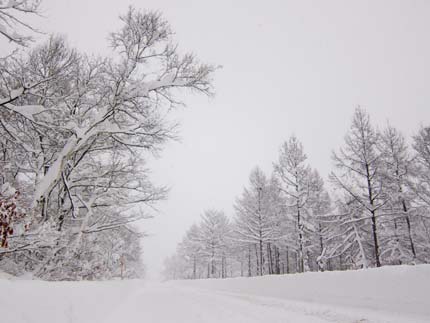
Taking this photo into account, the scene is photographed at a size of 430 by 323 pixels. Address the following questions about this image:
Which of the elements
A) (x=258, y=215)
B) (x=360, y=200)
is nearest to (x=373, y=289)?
(x=360, y=200)

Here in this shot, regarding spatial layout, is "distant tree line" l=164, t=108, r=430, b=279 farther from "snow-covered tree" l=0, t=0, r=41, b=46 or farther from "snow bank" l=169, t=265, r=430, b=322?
"snow-covered tree" l=0, t=0, r=41, b=46

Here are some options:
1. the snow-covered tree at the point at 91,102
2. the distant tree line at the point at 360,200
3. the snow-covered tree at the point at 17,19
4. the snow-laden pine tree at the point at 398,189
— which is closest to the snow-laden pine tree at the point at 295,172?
the distant tree line at the point at 360,200

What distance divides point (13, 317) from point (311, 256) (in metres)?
30.8

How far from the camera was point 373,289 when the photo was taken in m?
5.30

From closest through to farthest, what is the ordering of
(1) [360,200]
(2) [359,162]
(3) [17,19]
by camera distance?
(3) [17,19]
(1) [360,200]
(2) [359,162]

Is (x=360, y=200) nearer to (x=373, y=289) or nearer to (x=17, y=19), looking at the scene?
(x=373, y=289)

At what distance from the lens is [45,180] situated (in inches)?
259

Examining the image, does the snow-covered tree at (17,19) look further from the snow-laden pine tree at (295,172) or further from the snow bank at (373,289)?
the snow-laden pine tree at (295,172)

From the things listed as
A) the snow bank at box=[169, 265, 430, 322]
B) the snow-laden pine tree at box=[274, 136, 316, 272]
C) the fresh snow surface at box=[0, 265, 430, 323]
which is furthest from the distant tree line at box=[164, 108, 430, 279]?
the fresh snow surface at box=[0, 265, 430, 323]

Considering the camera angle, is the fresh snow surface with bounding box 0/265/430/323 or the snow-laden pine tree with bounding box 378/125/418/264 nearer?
the fresh snow surface with bounding box 0/265/430/323

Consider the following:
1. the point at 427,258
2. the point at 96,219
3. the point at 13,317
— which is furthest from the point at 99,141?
the point at 427,258

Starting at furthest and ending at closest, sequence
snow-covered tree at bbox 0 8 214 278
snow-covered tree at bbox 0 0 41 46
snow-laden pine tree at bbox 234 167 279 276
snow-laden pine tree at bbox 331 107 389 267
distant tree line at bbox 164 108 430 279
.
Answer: snow-laden pine tree at bbox 234 167 279 276 → distant tree line at bbox 164 108 430 279 → snow-laden pine tree at bbox 331 107 389 267 → snow-covered tree at bbox 0 8 214 278 → snow-covered tree at bbox 0 0 41 46

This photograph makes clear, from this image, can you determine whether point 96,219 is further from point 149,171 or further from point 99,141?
point 99,141

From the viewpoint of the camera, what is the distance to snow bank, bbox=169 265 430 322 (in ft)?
14.6
